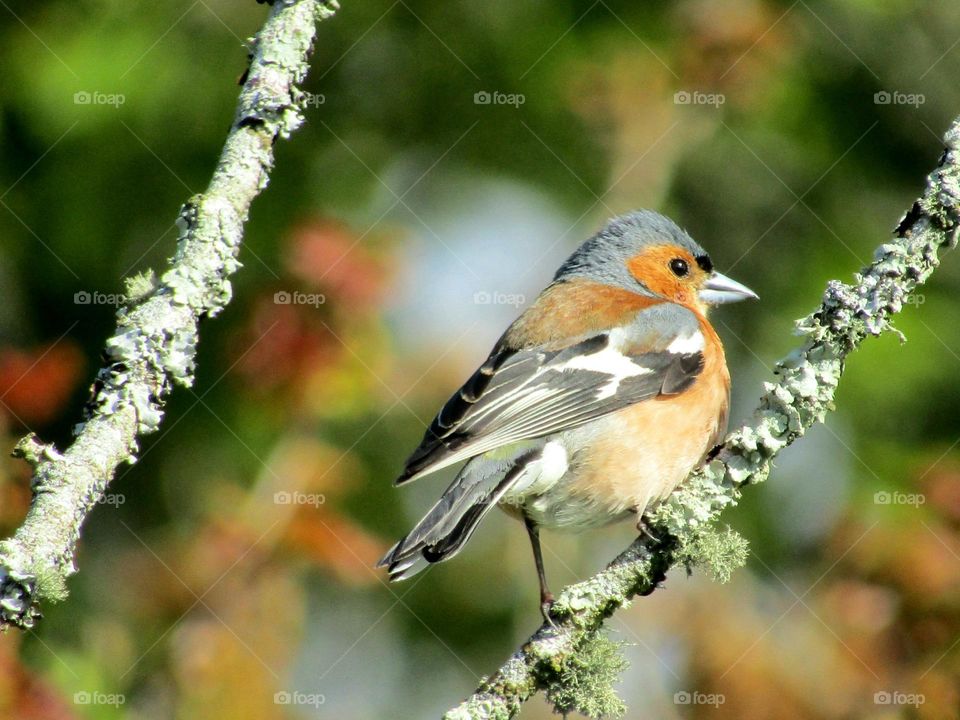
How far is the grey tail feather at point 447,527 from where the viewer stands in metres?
→ 3.43

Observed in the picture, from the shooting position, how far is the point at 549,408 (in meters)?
4.15

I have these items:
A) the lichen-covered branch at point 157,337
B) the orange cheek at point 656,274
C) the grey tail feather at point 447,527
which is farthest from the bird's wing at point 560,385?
the lichen-covered branch at point 157,337

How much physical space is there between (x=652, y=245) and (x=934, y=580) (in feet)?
6.86

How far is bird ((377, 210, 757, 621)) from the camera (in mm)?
3822

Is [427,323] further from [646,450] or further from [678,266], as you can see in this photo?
[646,450]

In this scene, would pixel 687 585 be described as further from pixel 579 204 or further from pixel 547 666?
pixel 547 666

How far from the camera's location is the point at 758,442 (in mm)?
2961

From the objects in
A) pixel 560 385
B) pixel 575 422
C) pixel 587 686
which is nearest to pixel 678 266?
pixel 560 385

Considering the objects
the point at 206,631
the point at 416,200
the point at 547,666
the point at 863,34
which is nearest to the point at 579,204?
the point at 416,200

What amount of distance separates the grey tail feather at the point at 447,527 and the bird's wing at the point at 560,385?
123 mm

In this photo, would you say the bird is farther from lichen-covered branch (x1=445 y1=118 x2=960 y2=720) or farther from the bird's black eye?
lichen-covered branch (x1=445 y1=118 x2=960 y2=720)

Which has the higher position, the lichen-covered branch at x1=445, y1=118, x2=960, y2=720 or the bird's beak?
the bird's beak

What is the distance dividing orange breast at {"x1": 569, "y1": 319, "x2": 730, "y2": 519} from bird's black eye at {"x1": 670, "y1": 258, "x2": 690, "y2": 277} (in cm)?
95

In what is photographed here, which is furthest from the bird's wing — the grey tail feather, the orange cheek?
the orange cheek
